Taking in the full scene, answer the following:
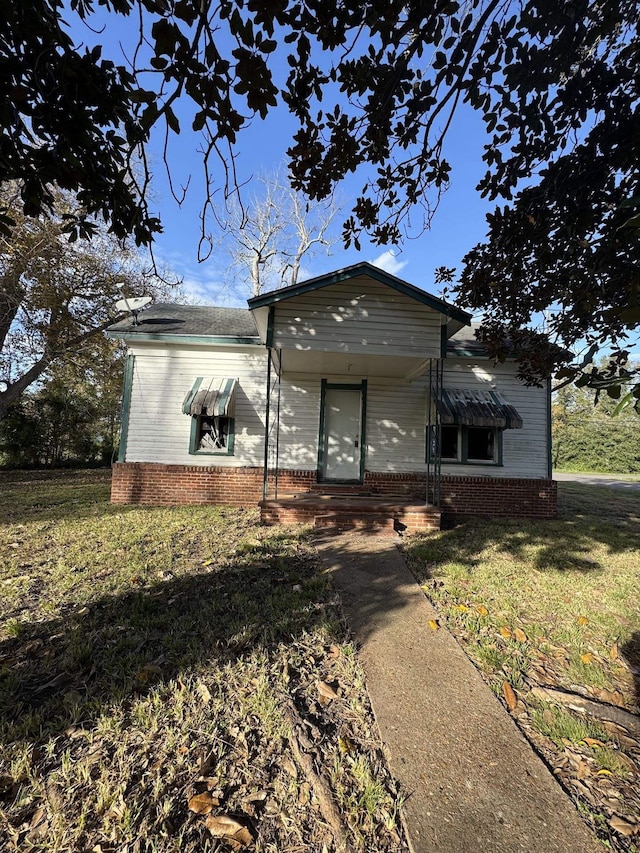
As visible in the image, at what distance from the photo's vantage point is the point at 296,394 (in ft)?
31.7

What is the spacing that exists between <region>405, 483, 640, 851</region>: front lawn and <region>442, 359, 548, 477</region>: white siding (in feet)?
8.01

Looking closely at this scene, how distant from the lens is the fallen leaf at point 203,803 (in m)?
1.75

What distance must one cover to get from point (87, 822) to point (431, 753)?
5.56 ft

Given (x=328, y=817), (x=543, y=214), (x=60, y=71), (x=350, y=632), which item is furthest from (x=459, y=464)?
(x=60, y=71)

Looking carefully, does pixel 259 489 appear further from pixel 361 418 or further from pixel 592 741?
pixel 592 741

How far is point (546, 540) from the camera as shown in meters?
6.79

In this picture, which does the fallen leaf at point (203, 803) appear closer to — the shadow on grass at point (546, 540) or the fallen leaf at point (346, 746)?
the fallen leaf at point (346, 746)

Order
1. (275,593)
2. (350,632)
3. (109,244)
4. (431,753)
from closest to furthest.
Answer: (431,753) < (350,632) < (275,593) < (109,244)

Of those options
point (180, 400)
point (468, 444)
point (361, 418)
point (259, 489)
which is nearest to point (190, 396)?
point (180, 400)

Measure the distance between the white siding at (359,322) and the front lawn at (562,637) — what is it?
11.8 ft

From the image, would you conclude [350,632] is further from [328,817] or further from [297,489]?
[297,489]

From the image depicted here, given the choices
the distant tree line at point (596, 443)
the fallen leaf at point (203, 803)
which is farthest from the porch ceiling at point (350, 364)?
the distant tree line at point (596, 443)

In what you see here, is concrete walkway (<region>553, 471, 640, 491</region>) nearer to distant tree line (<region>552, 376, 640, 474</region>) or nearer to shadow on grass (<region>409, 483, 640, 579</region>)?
distant tree line (<region>552, 376, 640, 474</region>)

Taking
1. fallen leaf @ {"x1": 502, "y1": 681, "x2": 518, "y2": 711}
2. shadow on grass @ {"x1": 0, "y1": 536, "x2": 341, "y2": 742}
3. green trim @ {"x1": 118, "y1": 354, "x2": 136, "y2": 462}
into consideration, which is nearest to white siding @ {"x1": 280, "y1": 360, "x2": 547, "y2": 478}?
green trim @ {"x1": 118, "y1": 354, "x2": 136, "y2": 462}
